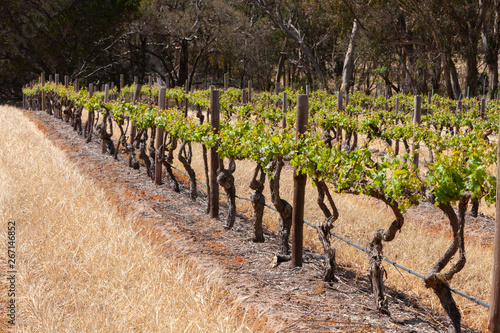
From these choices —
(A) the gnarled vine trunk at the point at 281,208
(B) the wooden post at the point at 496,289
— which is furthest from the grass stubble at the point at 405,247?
(B) the wooden post at the point at 496,289

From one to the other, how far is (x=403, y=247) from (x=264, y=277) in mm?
2951

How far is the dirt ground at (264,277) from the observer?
4.39 metres

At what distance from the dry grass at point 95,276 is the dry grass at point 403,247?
6.33ft

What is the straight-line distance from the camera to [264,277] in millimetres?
5348

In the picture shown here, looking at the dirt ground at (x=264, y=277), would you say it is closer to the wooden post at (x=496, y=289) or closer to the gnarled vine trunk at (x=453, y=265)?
the gnarled vine trunk at (x=453, y=265)

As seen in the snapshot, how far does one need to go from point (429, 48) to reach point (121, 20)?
19.3 meters

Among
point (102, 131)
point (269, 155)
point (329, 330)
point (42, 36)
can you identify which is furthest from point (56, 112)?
point (329, 330)

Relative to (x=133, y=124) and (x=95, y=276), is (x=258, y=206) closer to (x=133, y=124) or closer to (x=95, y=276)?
(x=95, y=276)

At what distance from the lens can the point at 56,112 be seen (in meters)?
21.3

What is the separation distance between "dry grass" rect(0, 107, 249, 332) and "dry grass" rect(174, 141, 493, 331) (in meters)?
1.93

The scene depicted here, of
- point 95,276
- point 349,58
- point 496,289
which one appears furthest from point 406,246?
point 349,58

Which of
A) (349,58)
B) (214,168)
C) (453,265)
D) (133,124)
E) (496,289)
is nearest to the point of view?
(496,289)

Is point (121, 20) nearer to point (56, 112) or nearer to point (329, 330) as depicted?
point (56, 112)

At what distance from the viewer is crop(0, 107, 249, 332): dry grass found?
168 inches
